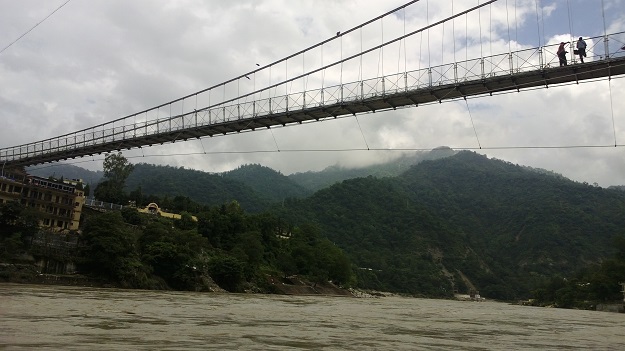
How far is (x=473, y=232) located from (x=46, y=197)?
4295 inches

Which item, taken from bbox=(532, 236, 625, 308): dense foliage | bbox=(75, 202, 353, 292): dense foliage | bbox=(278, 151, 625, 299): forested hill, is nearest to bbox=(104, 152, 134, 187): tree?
bbox=(75, 202, 353, 292): dense foliage

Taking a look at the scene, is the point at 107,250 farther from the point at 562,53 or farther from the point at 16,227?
the point at 562,53

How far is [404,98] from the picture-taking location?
24.4 m

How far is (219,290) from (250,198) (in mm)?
76070

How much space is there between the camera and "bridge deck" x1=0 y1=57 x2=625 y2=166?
64.7 ft

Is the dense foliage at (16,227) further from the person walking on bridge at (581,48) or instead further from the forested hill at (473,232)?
the forested hill at (473,232)

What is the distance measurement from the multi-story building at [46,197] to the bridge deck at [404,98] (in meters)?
14.5

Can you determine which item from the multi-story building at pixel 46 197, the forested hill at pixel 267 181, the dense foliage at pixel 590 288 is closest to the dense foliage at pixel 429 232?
the dense foliage at pixel 590 288

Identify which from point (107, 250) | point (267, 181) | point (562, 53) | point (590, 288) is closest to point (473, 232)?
point (590, 288)

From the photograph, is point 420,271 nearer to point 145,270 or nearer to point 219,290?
point 219,290

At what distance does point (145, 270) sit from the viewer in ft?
137

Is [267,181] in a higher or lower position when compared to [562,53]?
higher

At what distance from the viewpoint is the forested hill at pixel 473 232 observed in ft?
355

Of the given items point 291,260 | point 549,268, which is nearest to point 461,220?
point 549,268
